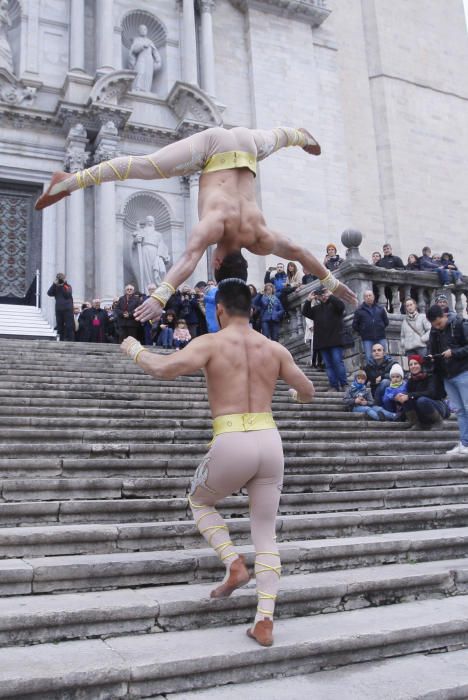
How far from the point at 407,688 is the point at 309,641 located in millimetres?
520

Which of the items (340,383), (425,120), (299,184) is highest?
(425,120)

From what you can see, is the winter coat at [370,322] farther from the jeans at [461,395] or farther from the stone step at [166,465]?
the stone step at [166,465]

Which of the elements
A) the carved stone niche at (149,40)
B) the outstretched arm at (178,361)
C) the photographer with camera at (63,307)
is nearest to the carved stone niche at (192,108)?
the carved stone niche at (149,40)

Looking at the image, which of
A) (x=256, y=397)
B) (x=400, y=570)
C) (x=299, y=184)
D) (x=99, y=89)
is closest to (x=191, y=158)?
(x=256, y=397)

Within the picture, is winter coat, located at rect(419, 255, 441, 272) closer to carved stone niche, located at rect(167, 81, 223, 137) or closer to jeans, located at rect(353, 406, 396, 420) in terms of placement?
jeans, located at rect(353, 406, 396, 420)

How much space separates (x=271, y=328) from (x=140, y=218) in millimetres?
7196

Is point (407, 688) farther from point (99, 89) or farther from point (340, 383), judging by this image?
point (99, 89)

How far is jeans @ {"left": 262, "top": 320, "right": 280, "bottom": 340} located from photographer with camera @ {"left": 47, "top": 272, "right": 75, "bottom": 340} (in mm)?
4016

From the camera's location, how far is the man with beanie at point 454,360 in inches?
300

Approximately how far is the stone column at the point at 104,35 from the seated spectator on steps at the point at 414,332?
463 inches

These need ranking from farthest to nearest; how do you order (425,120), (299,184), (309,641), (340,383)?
(425,120)
(299,184)
(340,383)
(309,641)

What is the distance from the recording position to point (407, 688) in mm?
3289

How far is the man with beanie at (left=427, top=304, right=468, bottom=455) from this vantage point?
7.62m

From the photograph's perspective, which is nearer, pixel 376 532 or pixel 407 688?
pixel 407 688
